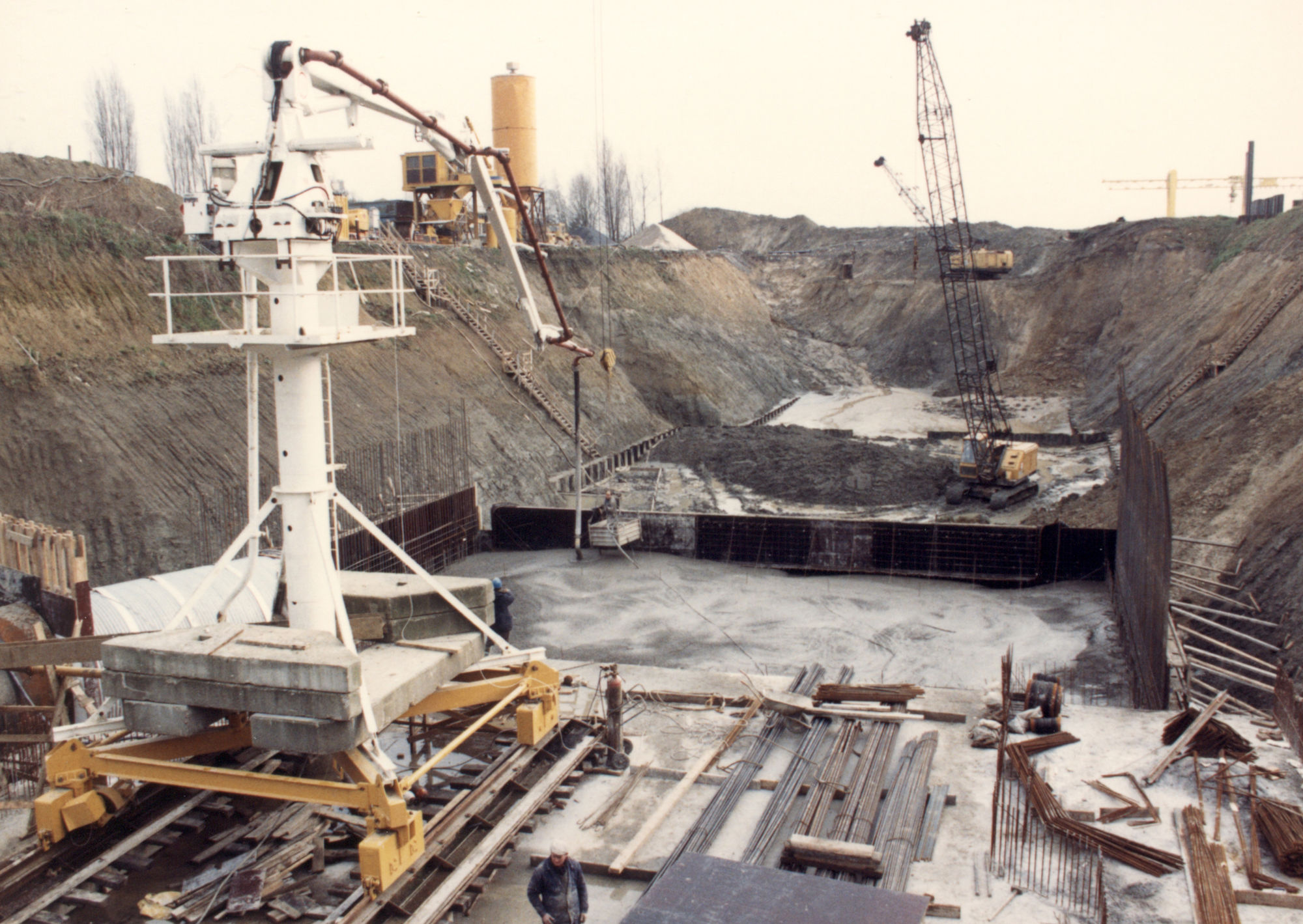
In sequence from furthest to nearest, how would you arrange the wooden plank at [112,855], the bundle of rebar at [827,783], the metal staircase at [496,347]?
the metal staircase at [496,347] < the bundle of rebar at [827,783] < the wooden plank at [112,855]

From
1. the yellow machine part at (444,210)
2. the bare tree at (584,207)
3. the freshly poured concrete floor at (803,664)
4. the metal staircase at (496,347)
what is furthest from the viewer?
the bare tree at (584,207)

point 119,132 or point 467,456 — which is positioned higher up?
point 119,132

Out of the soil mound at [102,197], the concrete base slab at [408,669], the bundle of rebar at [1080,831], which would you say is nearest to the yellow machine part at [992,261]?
the soil mound at [102,197]

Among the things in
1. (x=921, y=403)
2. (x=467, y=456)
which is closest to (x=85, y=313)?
(x=467, y=456)

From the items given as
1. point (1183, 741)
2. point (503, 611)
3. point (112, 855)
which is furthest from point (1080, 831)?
point (112, 855)

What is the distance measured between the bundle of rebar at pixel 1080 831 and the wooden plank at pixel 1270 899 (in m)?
0.48

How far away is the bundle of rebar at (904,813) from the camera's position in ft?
28.2

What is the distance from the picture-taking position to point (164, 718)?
8.48 metres

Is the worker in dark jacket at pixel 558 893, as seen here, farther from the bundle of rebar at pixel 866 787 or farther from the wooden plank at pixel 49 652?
the wooden plank at pixel 49 652

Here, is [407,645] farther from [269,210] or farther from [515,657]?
[269,210]

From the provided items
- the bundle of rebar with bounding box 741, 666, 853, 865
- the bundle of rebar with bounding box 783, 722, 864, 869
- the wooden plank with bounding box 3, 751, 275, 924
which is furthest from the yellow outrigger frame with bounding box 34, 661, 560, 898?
the bundle of rebar with bounding box 783, 722, 864, 869

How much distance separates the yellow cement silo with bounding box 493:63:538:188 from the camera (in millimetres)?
35688

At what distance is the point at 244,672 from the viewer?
8.10 meters

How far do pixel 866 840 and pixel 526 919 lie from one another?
9.72ft
